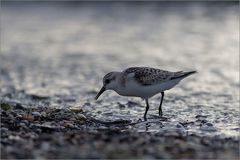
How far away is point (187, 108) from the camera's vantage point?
1284 cm

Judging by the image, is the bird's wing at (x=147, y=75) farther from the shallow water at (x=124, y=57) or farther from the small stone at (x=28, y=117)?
the small stone at (x=28, y=117)

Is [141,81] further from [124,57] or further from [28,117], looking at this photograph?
[124,57]

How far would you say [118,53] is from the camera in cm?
2159

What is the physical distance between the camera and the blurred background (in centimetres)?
1327

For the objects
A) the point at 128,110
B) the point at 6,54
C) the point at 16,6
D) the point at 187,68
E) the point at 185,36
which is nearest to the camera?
the point at 128,110

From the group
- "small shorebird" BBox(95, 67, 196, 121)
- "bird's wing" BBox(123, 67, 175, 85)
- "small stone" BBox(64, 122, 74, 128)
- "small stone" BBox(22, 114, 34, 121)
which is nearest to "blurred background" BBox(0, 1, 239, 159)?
"small shorebird" BBox(95, 67, 196, 121)

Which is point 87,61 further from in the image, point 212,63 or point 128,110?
point 128,110

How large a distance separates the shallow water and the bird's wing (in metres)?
0.77

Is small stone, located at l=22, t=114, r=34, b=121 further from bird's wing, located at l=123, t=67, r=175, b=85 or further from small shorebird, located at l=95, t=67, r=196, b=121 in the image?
bird's wing, located at l=123, t=67, r=175, b=85

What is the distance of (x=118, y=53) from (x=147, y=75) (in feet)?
34.6

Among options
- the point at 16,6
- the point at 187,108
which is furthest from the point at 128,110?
the point at 16,6

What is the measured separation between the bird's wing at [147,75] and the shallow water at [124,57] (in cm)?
77

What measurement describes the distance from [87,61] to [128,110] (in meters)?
7.38

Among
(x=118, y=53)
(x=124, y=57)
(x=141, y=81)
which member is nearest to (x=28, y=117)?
(x=141, y=81)
